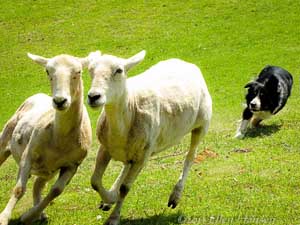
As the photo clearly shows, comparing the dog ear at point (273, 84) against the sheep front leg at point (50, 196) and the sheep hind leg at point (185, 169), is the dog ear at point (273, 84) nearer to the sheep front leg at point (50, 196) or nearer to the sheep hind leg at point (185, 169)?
the sheep hind leg at point (185, 169)

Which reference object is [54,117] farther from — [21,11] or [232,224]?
[21,11]

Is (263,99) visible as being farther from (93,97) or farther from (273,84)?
(93,97)

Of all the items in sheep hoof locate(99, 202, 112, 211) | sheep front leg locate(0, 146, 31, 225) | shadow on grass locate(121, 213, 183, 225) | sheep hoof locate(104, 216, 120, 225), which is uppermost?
sheep front leg locate(0, 146, 31, 225)

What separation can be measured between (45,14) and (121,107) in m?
31.3

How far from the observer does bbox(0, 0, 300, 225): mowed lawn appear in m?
10.3

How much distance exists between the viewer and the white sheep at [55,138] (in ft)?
27.3

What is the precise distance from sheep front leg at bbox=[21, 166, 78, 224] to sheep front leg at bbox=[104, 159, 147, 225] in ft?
2.57

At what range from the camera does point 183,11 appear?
124ft

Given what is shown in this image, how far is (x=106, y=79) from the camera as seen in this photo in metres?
8.12

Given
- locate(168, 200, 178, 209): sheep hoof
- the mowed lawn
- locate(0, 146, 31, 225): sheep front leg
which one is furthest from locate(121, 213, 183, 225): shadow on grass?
locate(0, 146, 31, 225): sheep front leg

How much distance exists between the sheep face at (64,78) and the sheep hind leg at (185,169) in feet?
8.38

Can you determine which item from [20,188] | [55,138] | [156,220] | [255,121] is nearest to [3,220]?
[20,188]

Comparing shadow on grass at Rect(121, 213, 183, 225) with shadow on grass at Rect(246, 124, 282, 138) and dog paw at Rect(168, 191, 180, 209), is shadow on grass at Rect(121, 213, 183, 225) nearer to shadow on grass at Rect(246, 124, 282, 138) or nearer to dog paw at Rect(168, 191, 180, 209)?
dog paw at Rect(168, 191, 180, 209)

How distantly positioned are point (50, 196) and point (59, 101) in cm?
155
